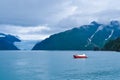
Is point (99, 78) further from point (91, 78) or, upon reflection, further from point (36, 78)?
point (36, 78)

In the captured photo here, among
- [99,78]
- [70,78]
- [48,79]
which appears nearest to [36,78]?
[48,79]

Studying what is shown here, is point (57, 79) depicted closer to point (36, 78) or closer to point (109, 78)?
point (36, 78)

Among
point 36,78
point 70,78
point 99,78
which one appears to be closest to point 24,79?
point 36,78

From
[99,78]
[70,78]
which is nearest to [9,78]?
[70,78]

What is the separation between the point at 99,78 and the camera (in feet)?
250

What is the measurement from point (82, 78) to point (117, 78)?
25.4ft

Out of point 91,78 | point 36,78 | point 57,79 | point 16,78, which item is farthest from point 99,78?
point 16,78

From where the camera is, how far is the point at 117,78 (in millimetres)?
76375

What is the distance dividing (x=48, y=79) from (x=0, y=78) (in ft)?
37.1

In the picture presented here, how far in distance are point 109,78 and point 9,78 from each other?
2291cm

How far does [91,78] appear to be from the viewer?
77.1m

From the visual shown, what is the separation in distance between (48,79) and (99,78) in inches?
446

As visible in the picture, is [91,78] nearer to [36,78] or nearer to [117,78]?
[117,78]

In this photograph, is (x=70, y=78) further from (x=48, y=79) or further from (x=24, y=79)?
(x=24, y=79)
